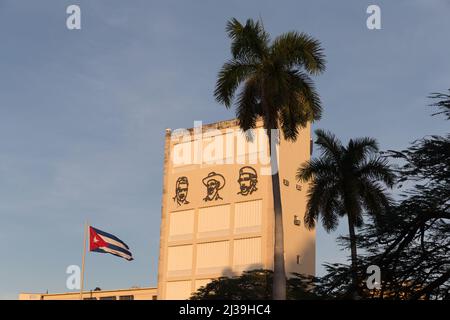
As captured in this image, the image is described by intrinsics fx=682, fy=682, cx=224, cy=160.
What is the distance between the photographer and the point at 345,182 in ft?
158

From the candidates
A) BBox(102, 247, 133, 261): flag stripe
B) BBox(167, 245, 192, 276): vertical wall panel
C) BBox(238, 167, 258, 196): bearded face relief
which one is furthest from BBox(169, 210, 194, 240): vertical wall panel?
BBox(102, 247, 133, 261): flag stripe

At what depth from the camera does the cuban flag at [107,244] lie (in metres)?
47.9

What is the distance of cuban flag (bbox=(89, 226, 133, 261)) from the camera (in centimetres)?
4794

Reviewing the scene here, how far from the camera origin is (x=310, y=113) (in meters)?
35.6

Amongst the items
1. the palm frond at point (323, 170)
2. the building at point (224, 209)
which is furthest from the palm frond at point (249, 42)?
the building at point (224, 209)

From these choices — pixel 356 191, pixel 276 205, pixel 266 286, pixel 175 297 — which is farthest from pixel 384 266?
pixel 175 297

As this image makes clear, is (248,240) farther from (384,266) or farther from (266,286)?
(384,266)

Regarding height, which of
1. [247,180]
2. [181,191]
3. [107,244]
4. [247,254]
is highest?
[247,180]

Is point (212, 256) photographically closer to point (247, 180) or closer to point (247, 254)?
point (247, 254)

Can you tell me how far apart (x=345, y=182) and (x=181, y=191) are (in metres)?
50.2

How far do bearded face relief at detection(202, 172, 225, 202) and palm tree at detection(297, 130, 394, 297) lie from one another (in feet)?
141

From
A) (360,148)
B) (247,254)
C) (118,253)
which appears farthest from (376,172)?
(247,254)

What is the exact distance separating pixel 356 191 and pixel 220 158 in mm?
46452

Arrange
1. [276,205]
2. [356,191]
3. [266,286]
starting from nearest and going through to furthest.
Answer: [276,205] < [356,191] < [266,286]
